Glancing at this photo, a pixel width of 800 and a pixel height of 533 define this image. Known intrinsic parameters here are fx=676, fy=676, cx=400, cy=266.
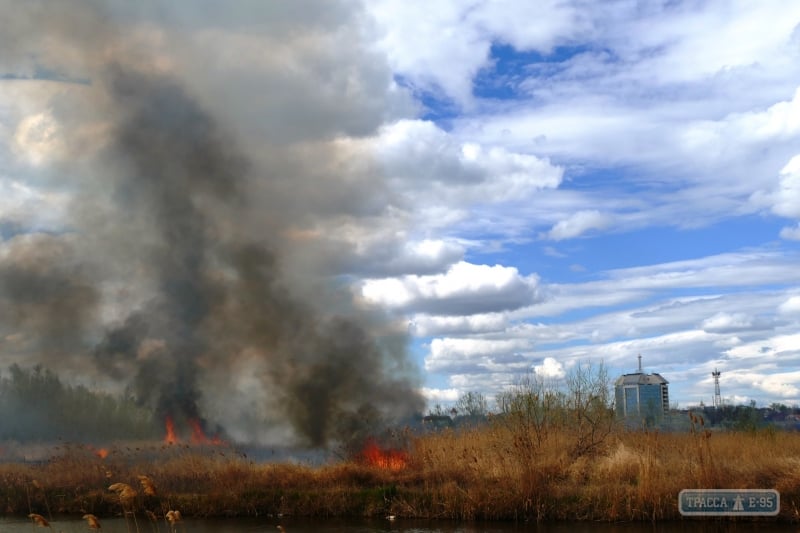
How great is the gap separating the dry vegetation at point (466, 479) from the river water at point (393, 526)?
726 millimetres

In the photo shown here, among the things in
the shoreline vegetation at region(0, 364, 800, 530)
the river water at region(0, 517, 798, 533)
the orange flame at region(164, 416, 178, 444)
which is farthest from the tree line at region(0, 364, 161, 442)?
the river water at region(0, 517, 798, 533)

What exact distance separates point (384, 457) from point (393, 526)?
9.25 metres

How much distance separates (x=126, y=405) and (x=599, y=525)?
46600 mm

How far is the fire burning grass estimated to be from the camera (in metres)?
25.9

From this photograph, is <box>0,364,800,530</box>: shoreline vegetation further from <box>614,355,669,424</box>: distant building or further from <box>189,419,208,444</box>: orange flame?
<box>189,419,208,444</box>: orange flame

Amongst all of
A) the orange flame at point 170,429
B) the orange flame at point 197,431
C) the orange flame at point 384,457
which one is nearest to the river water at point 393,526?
the orange flame at point 384,457

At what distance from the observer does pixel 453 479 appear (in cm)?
2972

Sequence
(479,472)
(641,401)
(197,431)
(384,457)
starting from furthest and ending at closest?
(197,431), (641,401), (384,457), (479,472)

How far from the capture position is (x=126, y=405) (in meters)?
59.2

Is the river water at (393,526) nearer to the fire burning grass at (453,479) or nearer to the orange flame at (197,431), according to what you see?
the fire burning grass at (453,479)

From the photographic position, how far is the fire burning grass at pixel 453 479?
25859 millimetres

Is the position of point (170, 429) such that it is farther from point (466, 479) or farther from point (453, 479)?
point (466, 479)

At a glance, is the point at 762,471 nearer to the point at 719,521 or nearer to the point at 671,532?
the point at 719,521

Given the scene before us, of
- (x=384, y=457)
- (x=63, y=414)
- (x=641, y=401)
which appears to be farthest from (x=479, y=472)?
(x=63, y=414)
